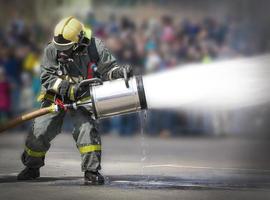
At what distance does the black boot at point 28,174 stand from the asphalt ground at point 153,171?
0.23 ft

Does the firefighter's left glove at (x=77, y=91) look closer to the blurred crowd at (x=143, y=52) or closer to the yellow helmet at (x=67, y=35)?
the yellow helmet at (x=67, y=35)

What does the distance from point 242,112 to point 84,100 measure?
6.74 metres

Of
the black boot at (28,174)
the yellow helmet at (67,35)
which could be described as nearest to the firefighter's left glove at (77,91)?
the yellow helmet at (67,35)

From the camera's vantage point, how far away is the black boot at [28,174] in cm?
804

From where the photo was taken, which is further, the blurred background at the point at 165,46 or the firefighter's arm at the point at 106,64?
the blurred background at the point at 165,46

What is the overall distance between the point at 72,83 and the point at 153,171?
152 cm

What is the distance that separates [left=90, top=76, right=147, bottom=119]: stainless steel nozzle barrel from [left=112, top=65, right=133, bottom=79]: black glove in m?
Result: 0.05

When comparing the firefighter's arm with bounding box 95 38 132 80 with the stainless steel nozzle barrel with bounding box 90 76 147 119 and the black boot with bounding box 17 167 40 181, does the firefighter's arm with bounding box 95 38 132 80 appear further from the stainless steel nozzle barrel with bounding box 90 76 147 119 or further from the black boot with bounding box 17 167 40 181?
the black boot with bounding box 17 167 40 181

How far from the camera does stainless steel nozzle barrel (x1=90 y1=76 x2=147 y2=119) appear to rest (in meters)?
7.82

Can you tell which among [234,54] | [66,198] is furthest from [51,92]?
[234,54]

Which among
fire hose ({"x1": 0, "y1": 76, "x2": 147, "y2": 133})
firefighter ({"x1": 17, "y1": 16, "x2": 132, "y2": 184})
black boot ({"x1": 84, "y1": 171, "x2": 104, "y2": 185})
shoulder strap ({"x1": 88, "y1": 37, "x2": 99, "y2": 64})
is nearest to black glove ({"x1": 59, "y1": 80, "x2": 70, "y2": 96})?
firefighter ({"x1": 17, "y1": 16, "x2": 132, "y2": 184})

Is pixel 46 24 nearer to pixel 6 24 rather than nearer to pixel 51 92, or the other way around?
pixel 6 24

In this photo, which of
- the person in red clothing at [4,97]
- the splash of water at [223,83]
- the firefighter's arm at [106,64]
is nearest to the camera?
the firefighter's arm at [106,64]

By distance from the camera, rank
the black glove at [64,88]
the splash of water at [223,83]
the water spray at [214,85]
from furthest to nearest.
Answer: the splash of water at [223,83]
the water spray at [214,85]
the black glove at [64,88]
